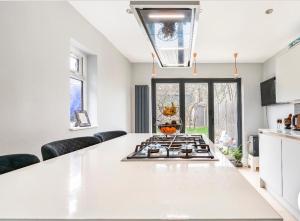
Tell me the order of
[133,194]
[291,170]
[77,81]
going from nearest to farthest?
[133,194] < [291,170] < [77,81]

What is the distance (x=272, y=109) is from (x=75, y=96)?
13.4 feet

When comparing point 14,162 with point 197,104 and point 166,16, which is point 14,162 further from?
point 197,104

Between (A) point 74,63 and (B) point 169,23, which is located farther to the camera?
(A) point 74,63

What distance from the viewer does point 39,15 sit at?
2.30 meters

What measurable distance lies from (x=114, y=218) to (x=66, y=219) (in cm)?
10

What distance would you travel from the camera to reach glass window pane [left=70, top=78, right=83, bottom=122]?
3.32 meters

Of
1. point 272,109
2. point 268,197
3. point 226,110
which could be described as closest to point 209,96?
point 226,110

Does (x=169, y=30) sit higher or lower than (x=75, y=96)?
higher

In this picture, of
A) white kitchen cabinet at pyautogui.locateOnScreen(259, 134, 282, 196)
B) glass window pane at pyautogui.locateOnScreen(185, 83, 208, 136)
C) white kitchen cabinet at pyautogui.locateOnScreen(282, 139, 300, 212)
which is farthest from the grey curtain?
white kitchen cabinet at pyautogui.locateOnScreen(282, 139, 300, 212)

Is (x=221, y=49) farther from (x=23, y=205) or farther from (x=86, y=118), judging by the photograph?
(x=23, y=205)

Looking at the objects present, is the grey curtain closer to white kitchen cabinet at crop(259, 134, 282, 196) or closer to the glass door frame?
the glass door frame

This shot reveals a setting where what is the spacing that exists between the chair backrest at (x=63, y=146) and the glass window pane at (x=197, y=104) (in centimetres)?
431

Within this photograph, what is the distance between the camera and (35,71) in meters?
2.22

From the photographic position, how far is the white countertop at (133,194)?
0.58m
